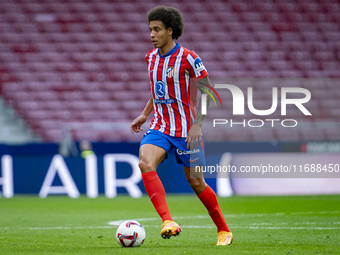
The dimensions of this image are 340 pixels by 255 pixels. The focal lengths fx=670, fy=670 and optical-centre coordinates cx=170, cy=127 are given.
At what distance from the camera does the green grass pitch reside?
5.25 metres

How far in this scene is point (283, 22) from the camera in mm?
18438

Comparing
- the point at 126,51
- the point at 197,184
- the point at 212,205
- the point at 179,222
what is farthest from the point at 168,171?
the point at 197,184

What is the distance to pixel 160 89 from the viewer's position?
545 cm

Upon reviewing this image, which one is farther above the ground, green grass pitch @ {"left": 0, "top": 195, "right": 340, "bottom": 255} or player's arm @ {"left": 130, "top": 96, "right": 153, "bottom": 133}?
player's arm @ {"left": 130, "top": 96, "right": 153, "bottom": 133}

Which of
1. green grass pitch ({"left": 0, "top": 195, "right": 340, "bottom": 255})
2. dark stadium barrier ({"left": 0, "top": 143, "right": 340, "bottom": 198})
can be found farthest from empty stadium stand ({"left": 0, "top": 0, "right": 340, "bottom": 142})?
green grass pitch ({"left": 0, "top": 195, "right": 340, "bottom": 255})

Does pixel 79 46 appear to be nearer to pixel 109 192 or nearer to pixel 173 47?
pixel 109 192

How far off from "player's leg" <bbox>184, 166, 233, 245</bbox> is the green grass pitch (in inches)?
4.7

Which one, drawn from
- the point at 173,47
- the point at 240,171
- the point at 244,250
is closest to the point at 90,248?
the point at 244,250

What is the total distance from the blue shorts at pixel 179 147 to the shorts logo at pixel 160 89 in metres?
0.30

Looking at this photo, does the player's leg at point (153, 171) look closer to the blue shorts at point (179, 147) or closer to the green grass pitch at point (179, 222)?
the blue shorts at point (179, 147)

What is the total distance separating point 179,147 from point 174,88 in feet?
1.58

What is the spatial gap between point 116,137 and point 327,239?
9.19 meters

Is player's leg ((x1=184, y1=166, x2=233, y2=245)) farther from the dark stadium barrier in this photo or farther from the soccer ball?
the dark stadium barrier

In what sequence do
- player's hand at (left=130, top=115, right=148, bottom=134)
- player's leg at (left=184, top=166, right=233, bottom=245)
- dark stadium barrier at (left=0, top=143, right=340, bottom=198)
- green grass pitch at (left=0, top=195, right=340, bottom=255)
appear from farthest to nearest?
dark stadium barrier at (left=0, top=143, right=340, bottom=198) → player's hand at (left=130, top=115, right=148, bottom=134) → player's leg at (left=184, top=166, right=233, bottom=245) → green grass pitch at (left=0, top=195, right=340, bottom=255)
